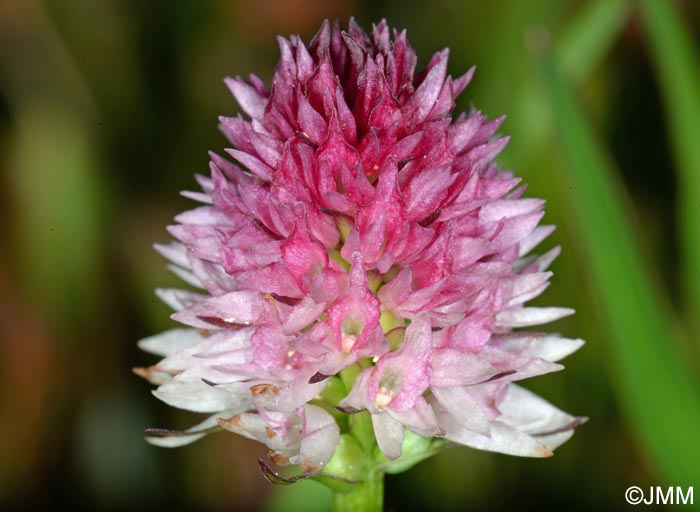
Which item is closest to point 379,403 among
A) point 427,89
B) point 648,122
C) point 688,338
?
point 427,89

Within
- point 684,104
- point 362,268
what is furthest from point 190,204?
point 362,268

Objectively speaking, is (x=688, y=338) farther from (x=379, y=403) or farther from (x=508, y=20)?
(x=379, y=403)

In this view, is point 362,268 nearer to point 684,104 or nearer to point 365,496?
A: point 365,496

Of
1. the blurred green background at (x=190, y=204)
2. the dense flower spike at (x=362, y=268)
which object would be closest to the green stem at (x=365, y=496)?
the dense flower spike at (x=362, y=268)

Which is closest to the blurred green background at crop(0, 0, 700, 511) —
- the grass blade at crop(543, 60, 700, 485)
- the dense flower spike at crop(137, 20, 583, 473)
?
the grass blade at crop(543, 60, 700, 485)

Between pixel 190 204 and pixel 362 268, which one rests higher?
pixel 190 204
